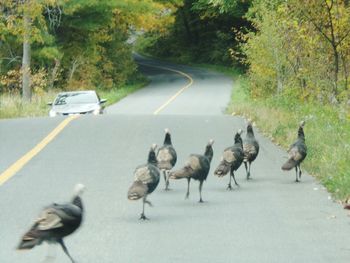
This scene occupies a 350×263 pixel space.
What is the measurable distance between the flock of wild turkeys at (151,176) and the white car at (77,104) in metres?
14.5

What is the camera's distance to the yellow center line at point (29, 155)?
12.3m

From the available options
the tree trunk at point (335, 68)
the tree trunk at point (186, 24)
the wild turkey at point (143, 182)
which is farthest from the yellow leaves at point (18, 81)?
the tree trunk at point (186, 24)

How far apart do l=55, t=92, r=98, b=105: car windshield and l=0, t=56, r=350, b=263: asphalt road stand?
10.0 m

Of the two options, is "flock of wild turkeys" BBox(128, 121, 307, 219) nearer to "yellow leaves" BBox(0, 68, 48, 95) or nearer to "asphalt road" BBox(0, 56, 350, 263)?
"asphalt road" BBox(0, 56, 350, 263)

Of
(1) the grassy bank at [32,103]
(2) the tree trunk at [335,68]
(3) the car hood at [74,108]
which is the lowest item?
(1) the grassy bank at [32,103]

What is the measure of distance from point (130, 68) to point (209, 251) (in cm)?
4687

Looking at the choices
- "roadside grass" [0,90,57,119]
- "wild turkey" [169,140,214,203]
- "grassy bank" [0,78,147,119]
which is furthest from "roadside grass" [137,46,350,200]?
"grassy bank" [0,78,147,119]

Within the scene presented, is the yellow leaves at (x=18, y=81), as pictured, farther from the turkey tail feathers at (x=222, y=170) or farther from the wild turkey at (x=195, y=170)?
the wild turkey at (x=195, y=170)

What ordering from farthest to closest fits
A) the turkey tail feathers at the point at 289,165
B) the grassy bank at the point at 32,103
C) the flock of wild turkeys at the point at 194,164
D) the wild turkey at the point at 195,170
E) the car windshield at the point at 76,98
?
1. the grassy bank at the point at 32,103
2. the car windshield at the point at 76,98
3. the turkey tail feathers at the point at 289,165
4. the wild turkey at the point at 195,170
5. the flock of wild turkeys at the point at 194,164

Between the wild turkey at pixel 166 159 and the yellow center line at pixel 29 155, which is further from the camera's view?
the yellow center line at pixel 29 155

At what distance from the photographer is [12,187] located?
36.9 feet

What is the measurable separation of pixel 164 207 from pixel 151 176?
836 millimetres

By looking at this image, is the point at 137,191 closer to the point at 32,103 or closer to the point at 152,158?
the point at 152,158

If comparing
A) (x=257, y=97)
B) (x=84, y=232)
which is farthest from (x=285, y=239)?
(x=257, y=97)
